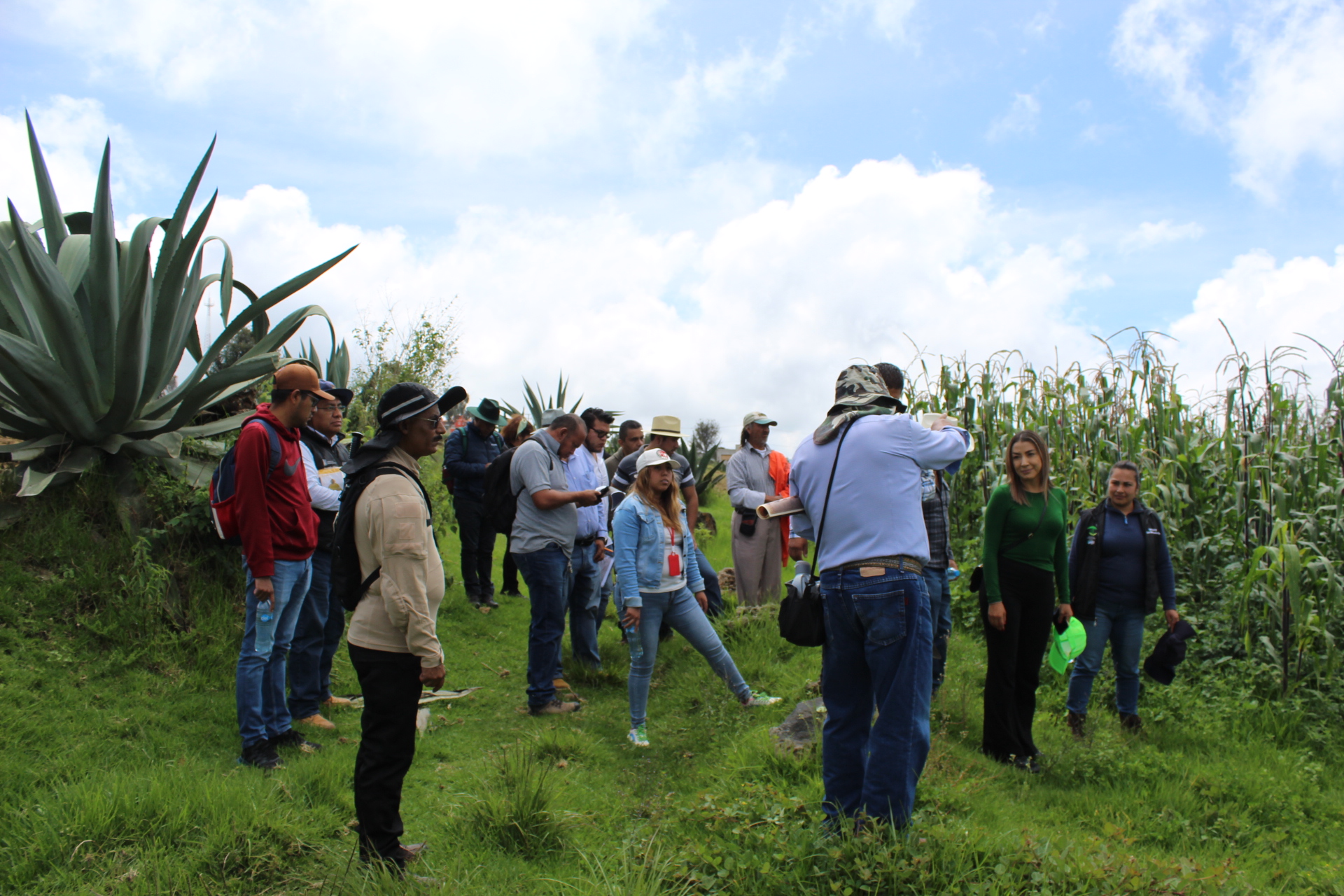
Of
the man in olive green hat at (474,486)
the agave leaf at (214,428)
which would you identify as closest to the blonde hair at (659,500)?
the agave leaf at (214,428)

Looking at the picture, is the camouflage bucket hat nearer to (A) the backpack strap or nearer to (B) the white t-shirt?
(B) the white t-shirt

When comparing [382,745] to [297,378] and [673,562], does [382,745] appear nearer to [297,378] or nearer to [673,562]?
[297,378]

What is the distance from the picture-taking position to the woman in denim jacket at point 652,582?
202 inches

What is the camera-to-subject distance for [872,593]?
309cm

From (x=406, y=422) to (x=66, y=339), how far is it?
129 inches

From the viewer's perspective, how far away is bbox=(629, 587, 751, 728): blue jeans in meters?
5.14

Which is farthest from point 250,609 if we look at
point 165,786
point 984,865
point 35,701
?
point 984,865

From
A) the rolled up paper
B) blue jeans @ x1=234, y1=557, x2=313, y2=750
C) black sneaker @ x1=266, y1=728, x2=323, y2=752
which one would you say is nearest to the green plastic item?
the rolled up paper

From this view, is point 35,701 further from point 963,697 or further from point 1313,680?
point 1313,680

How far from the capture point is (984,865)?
299cm

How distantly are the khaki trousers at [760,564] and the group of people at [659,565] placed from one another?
2 centimetres

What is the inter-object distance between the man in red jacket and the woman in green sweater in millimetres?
3751

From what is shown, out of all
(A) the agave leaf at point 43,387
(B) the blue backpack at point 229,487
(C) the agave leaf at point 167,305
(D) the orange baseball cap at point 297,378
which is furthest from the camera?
(C) the agave leaf at point 167,305

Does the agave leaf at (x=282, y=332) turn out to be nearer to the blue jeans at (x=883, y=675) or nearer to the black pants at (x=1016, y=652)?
the blue jeans at (x=883, y=675)
